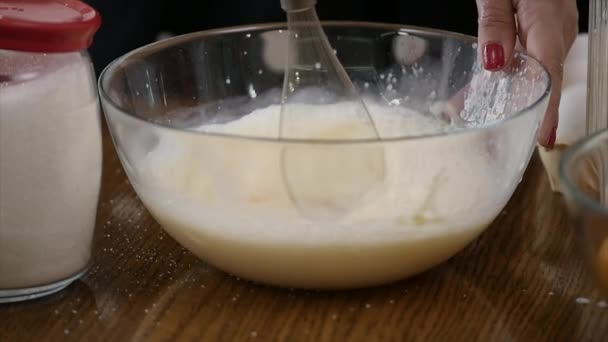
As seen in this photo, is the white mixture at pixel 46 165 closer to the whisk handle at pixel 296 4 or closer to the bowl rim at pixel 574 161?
the whisk handle at pixel 296 4

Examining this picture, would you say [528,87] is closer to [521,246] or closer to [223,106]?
[521,246]

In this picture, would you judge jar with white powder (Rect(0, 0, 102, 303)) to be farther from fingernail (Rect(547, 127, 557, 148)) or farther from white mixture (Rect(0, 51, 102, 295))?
fingernail (Rect(547, 127, 557, 148))

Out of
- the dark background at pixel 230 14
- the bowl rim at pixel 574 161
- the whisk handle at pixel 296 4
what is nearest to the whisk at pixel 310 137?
the whisk handle at pixel 296 4

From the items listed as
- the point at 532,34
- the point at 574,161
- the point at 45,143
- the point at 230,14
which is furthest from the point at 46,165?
the point at 230,14

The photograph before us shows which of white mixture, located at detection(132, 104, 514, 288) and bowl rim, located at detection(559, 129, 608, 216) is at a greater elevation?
bowl rim, located at detection(559, 129, 608, 216)

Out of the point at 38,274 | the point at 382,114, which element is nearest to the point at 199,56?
the point at 382,114

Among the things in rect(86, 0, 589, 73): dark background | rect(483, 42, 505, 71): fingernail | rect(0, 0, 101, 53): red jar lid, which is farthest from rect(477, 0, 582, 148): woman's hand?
rect(86, 0, 589, 73): dark background

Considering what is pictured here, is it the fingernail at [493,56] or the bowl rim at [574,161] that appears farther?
the fingernail at [493,56]
